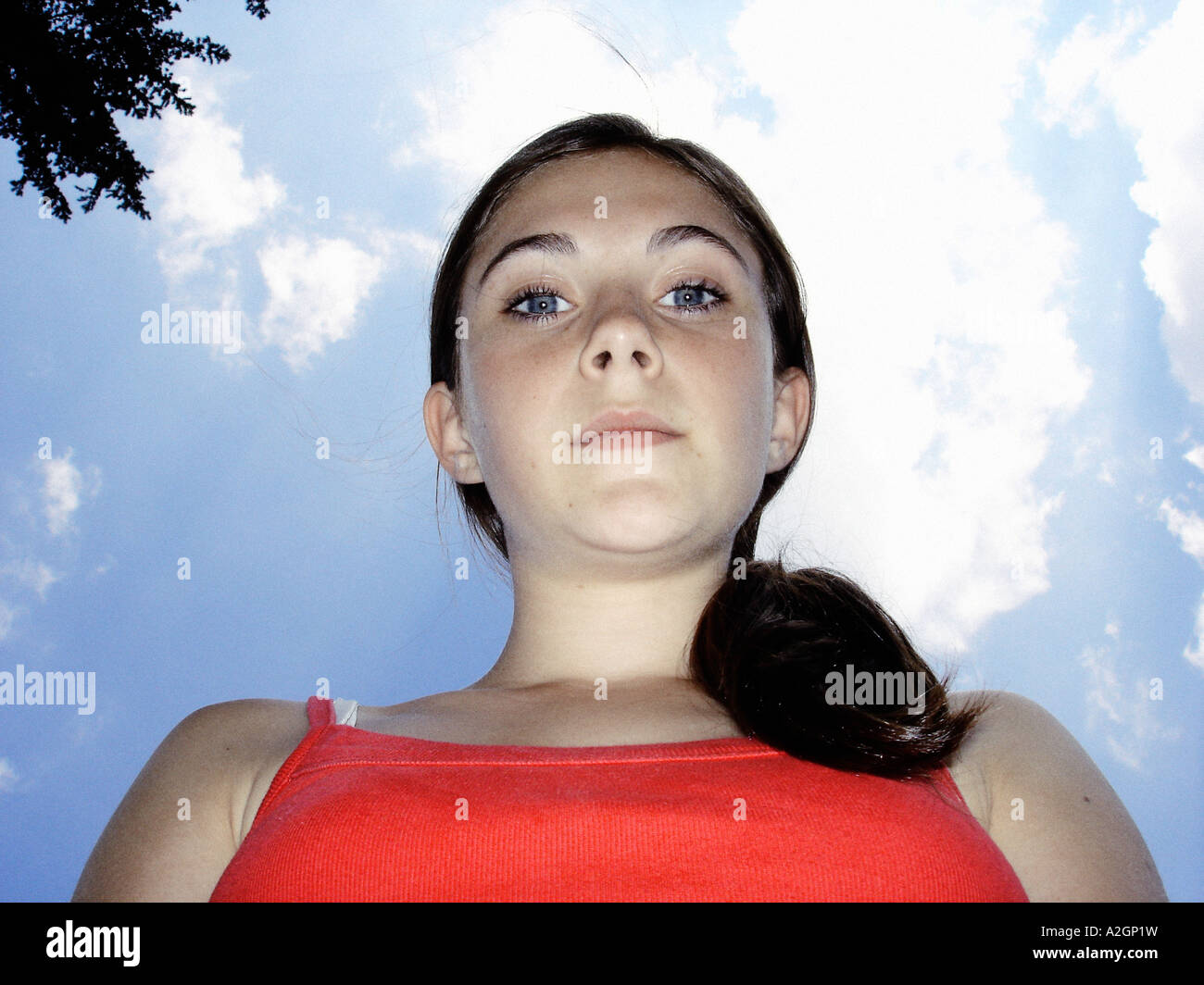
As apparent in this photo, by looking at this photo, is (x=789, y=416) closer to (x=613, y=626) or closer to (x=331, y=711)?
(x=613, y=626)

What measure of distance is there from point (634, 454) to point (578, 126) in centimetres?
90

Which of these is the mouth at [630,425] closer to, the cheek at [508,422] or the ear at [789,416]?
the cheek at [508,422]

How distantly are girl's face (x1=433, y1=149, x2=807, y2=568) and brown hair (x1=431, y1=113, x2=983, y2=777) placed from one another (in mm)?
92

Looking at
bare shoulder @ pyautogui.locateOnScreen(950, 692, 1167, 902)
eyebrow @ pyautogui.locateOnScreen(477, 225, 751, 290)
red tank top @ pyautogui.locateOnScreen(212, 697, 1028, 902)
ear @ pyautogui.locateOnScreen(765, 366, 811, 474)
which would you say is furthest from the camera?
ear @ pyautogui.locateOnScreen(765, 366, 811, 474)

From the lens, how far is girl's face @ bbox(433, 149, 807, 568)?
62.1 inches

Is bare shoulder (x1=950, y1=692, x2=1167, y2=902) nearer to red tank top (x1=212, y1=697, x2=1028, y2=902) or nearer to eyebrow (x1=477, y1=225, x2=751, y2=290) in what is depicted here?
red tank top (x1=212, y1=697, x2=1028, y2=902)

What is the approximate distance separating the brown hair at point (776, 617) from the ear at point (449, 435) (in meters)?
0.05

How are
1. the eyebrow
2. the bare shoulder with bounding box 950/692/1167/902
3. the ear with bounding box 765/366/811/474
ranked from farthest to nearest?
the ear with bounding box 765/366/811/474 < the eyebrow < the bare shoulder with bounding box 950/692/1167/902

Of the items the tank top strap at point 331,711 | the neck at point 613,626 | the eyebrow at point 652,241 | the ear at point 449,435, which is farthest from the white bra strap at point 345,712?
the eyebrow at point 652,241

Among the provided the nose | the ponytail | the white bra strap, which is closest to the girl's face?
the nose

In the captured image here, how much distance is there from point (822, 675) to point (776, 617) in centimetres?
16
